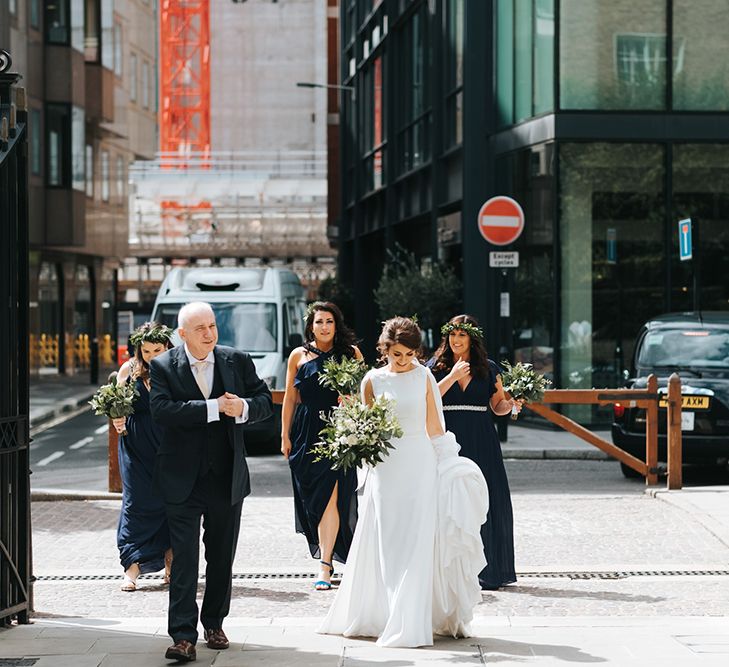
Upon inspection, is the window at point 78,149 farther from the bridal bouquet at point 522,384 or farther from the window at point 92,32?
the bridal bouquet at point 522,384

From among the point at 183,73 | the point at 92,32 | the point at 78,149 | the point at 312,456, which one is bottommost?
the point at 312,456

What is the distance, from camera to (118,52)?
4819 cm

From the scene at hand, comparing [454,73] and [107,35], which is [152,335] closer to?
[454,73]

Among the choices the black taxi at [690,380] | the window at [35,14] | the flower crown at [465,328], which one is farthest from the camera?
the window at [35,14]

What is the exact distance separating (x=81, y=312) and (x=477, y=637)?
137 ft

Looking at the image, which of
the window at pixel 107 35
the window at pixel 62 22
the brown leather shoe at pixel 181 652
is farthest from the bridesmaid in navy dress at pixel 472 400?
the window at pixel 107 35

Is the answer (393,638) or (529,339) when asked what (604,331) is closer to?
(529,339)

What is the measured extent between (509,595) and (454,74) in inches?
728

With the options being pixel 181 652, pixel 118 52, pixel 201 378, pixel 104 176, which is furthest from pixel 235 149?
pixel 181 652

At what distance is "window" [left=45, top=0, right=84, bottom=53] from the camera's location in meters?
38.7

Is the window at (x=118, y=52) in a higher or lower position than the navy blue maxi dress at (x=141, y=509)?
higher

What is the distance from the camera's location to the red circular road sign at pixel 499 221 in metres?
→ 19.8

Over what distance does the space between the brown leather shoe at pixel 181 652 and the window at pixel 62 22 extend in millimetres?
33663

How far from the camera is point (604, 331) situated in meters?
22.5
